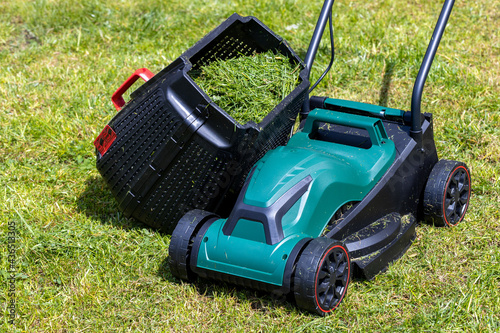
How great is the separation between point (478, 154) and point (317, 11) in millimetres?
1965

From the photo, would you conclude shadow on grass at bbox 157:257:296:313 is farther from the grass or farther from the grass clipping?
the grass clipping

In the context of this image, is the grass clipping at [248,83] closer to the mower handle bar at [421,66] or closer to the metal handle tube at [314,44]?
the mower handle bar at [421,66]

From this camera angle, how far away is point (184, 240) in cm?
251

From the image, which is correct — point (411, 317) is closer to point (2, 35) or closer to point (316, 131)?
point (316, 131)

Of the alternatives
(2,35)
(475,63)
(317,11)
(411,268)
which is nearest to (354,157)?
(411,268)

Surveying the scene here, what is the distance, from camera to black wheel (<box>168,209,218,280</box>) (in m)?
2.51

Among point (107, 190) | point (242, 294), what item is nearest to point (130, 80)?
point (107, 190)

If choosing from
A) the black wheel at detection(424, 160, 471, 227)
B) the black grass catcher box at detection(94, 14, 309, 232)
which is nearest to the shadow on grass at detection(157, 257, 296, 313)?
the black grass catcher box at detection(94, 14, 309, 232)

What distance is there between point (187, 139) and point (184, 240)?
1.34ft

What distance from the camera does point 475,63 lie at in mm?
4320

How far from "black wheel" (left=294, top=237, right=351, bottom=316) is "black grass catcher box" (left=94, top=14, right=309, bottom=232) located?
519mm

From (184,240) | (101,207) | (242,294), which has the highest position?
(184,240)

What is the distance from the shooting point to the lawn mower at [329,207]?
2355mm

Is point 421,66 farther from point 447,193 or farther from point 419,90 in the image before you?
point 447,193
